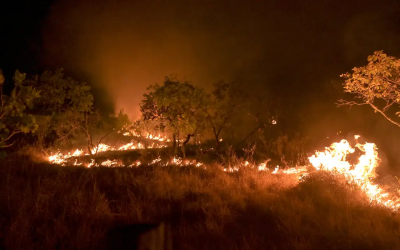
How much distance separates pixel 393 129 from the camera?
12.7 m

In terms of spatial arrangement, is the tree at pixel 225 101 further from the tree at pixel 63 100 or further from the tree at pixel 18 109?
the tree at pixel 18 109

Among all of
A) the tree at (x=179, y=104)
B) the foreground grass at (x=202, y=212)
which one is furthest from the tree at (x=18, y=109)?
the tree at (x=179, y=104)

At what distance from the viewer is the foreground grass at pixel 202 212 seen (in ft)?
14.8

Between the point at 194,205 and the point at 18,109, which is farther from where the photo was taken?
the point at 194,205

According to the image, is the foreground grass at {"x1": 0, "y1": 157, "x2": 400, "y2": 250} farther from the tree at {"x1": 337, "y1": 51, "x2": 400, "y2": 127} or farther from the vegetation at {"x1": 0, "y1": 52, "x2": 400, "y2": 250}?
the tree at {"x1": 337, "y1": 51, "x2": 400, "y2": 127}

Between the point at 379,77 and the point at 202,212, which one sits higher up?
the point at 379,77

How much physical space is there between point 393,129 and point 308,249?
433 inches

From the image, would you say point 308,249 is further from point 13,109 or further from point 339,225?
point 13,109

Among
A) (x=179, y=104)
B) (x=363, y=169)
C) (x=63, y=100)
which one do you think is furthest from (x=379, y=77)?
(x=63, y=100)

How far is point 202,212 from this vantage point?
570 cm

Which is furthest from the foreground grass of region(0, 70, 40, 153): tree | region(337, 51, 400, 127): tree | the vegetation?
region(337, 51, 400, 127): tree

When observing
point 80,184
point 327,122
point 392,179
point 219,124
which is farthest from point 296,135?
point 80,184

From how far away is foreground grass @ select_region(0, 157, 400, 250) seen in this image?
14.8 feet

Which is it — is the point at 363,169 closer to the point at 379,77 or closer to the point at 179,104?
the point at 379,77
